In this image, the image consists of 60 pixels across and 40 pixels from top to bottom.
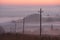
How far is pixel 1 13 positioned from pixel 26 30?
0.45 meters

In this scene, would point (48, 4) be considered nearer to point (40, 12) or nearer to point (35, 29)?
point (40, 12)

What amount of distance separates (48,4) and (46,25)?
306 mm

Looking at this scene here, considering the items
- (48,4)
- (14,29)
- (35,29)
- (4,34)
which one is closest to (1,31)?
(4,34)

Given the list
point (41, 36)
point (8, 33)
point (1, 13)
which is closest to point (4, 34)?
point (8, 33)

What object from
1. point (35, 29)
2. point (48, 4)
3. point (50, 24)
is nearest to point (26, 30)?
point (35, 29)

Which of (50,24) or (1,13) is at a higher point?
(1,13)

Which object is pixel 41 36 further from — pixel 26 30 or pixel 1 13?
pixel 1 13

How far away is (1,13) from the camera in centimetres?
165

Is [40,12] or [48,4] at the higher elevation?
[48,4]

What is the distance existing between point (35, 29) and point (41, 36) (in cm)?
13

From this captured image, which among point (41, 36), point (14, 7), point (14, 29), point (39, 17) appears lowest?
point (41, 36)

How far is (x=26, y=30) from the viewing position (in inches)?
64.9

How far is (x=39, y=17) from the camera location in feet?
5.36

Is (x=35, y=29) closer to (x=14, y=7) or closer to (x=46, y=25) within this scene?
(x=46, y=25)
